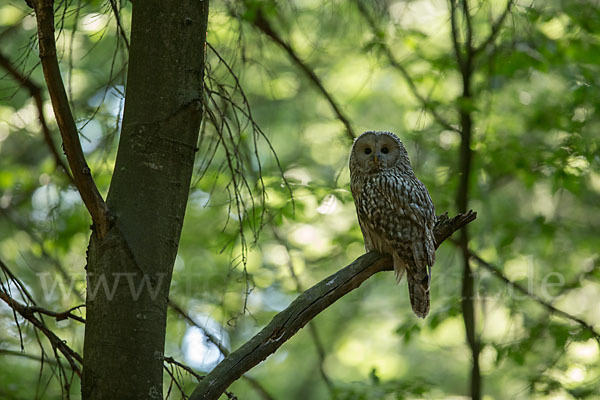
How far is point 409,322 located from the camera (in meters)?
5.18

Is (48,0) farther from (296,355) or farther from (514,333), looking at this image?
(296,355)

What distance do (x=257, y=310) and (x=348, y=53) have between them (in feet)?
9.95

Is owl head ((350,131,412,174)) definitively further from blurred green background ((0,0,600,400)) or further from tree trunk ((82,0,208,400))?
tree trunk ((82,0,208,400))

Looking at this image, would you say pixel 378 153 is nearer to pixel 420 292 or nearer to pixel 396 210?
pixel 396 210

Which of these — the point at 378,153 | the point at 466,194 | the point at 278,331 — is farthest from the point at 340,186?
the point at 278,331

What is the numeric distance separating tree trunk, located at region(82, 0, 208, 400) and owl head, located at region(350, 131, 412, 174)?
6.92 ft

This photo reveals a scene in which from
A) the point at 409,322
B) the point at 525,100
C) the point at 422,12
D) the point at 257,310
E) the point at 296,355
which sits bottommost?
the point at 409,322

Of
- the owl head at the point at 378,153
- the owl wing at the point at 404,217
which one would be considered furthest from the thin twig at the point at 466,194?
the owl wing at the point at 404,217

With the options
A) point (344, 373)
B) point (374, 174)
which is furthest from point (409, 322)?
point (344, 373)

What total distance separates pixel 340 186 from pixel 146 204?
258 centimetres

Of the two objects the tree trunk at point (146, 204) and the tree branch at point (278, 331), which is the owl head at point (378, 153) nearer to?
the tree branch at point (278, 331)

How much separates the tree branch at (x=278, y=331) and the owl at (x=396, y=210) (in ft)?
3.82

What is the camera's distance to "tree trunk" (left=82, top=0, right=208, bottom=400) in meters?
1.92

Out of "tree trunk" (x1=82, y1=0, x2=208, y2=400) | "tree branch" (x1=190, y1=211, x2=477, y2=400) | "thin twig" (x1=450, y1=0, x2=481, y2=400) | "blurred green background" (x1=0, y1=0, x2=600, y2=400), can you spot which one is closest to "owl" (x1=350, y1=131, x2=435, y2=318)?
"blurred green background" (x1=0, y1=0, x2=600, y2=400)
